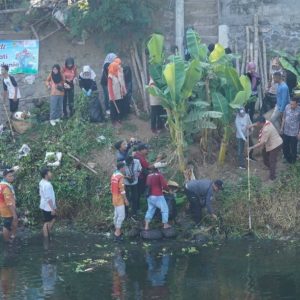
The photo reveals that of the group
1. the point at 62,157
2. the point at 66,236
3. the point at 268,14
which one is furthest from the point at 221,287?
the point at 268,14

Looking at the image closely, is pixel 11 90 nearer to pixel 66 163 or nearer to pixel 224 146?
pixel 66 163

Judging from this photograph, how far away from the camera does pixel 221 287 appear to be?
47.1 feet

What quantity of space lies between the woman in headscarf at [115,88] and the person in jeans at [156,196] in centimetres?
321

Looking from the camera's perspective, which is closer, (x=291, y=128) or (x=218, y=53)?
(x=291, y=128)

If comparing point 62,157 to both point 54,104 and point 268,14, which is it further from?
point 268,14

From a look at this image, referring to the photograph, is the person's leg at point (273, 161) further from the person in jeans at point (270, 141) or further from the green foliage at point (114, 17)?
the green foliage at point (114, 17)

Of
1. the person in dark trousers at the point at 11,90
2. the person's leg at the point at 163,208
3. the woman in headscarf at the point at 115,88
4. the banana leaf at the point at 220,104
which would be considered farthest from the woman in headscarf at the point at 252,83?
the person in dark trousers at the point at 11,90

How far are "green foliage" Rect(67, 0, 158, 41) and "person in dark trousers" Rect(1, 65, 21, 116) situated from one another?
193 centimetres

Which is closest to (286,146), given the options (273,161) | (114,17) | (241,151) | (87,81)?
(273,161)

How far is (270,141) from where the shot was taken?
17.8 metres

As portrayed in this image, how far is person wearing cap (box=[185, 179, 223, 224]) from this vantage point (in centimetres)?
1711

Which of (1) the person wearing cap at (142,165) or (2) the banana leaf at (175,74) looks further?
(1) the person wearing cap at (142,165)

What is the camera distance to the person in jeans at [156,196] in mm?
17078

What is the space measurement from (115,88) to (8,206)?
427 centimetres
